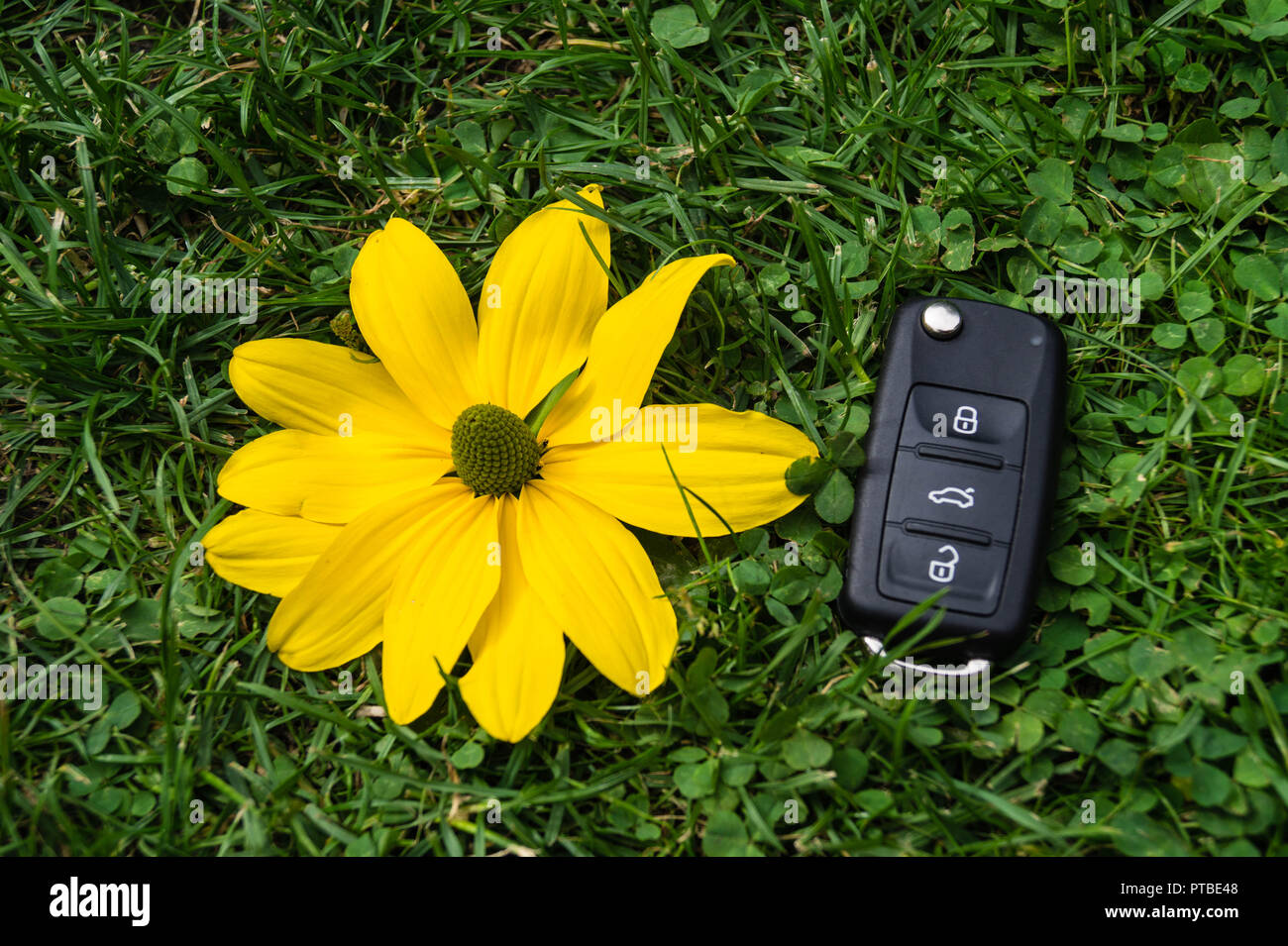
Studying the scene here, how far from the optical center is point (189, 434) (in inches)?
75.3

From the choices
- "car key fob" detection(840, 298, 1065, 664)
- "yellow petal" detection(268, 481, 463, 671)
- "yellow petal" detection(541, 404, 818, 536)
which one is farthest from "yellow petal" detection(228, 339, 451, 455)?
"car key fob" detection(840, 298, 1065, 664)

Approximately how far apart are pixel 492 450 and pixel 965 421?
0.78m

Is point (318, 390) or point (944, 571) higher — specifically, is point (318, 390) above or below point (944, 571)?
above

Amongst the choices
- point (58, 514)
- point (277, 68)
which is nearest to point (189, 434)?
point (58, 514)

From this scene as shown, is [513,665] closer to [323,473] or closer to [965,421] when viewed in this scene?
[323,473]

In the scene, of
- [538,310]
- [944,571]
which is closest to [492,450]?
[538,310]

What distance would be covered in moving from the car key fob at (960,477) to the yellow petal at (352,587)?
715mm

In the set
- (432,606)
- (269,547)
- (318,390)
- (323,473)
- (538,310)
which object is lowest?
(432,606)

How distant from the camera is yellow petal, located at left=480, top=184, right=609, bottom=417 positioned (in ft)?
5.69

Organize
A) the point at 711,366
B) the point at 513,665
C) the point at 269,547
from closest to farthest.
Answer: the point at 513,665, the point at 269,547, the point at 711,366

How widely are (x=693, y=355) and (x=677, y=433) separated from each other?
280mm

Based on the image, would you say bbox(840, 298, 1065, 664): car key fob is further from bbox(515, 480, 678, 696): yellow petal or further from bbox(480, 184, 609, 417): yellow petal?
bbox(480, 184, 609, 417): yellow petal

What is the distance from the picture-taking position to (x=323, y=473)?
5.52 ft

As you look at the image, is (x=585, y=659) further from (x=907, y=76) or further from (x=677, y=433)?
(x=907, y=76)
